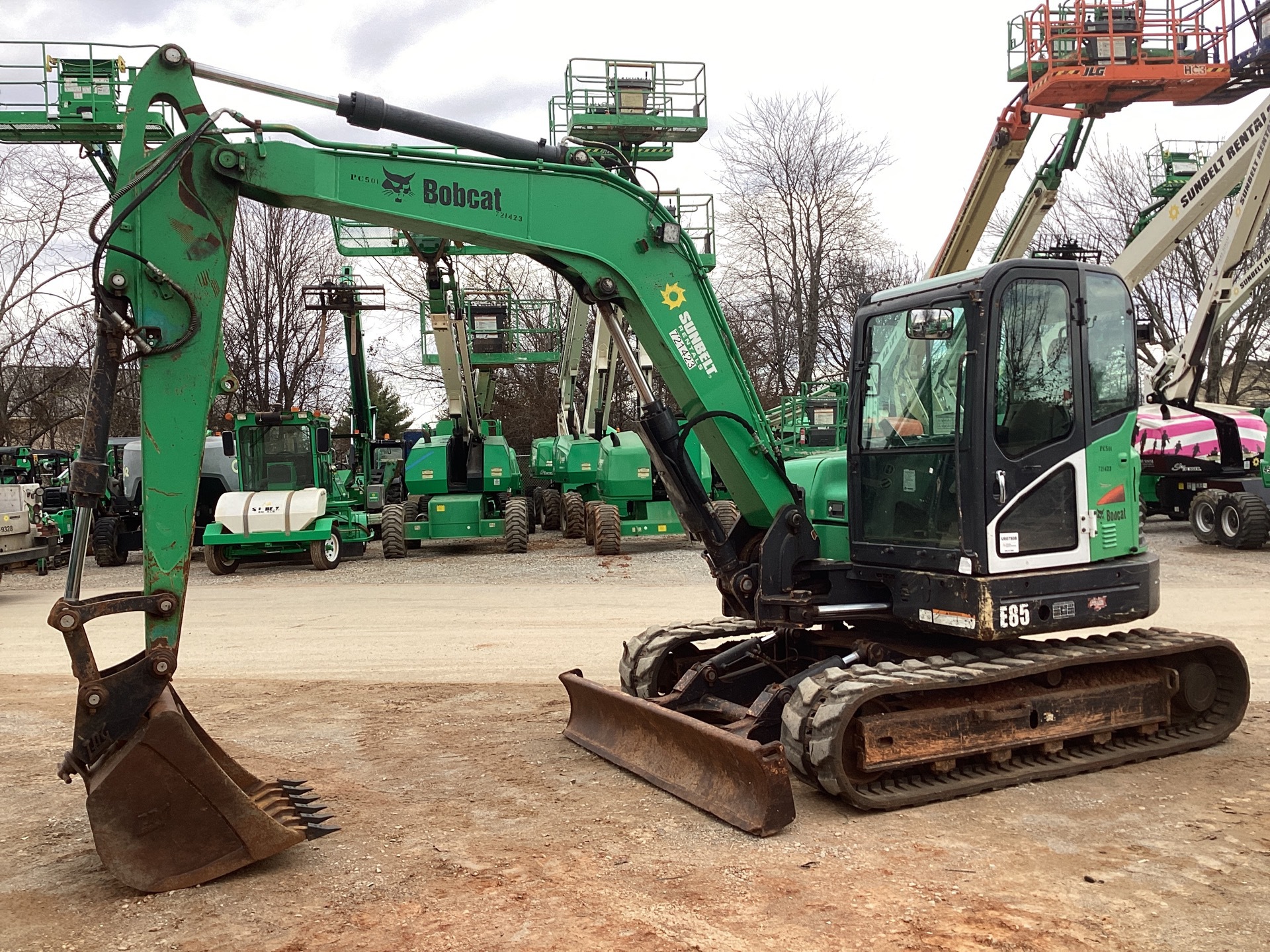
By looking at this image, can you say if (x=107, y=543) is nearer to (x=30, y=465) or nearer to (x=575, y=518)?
(x=30, y=465)

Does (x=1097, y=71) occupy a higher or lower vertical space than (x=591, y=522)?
higher

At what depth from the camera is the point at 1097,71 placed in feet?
59.8

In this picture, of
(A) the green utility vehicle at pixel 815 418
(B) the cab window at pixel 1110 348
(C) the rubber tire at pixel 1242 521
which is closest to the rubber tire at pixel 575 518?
(A) the green utility vehicle at pixel 815 418

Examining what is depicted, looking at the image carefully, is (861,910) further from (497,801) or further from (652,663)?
(652,663)

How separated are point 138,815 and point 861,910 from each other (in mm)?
3031

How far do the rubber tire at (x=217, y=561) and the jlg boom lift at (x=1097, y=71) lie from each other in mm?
14640

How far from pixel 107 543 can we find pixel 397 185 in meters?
17.1

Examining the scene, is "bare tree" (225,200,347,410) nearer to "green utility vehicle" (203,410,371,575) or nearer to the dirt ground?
"green utility vehicle" (203,410,371,575)

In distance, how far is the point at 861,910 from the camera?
4320 millimetres

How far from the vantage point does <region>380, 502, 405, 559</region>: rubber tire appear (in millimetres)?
19719

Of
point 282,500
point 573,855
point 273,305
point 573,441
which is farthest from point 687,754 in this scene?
point 273,305

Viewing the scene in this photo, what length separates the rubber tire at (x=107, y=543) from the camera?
20016 mm

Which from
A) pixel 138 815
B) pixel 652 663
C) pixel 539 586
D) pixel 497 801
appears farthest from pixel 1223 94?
pixel 138 815

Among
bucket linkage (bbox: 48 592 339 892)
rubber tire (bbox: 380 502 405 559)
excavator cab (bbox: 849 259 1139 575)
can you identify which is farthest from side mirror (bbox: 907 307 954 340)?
rubber tire (bbox: 380 502 405 559)
